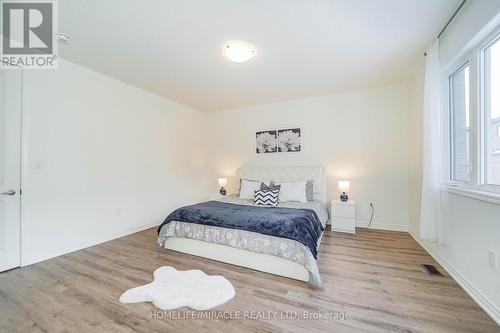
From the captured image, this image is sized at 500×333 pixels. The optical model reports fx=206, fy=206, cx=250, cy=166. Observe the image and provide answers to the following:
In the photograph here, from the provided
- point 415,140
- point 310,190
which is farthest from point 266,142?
point 415,140

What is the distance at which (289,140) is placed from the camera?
4457 mm

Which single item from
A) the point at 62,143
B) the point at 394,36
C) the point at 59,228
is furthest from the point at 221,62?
the point at 59,228

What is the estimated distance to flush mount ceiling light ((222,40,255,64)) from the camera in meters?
2.35

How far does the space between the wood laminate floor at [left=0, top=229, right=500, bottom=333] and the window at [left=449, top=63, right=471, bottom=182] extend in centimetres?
113

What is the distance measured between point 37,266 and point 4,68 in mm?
2336

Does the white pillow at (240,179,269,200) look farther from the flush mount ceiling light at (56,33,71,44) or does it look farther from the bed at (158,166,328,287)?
the flush mount ceiling light at (56,33,71,44)

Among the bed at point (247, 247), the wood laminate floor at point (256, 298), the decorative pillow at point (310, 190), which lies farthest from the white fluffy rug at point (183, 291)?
the decorative pillow at point (310, 190)

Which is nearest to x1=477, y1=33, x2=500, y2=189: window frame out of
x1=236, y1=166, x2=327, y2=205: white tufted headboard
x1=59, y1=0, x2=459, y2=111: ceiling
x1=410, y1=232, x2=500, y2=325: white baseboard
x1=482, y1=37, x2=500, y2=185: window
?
x1=482, y1=37, x2=500, y2=185: window

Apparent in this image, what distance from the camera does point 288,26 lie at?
2.12 m

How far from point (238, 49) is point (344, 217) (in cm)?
312

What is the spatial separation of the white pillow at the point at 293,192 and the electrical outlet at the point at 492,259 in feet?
7.37

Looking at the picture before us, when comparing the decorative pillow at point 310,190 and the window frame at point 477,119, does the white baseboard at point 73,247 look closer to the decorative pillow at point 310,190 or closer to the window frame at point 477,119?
the decorative pillow at point 310,190

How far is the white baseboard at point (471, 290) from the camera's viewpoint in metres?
1.54

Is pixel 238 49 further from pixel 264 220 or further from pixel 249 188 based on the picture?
pixel 249 188
